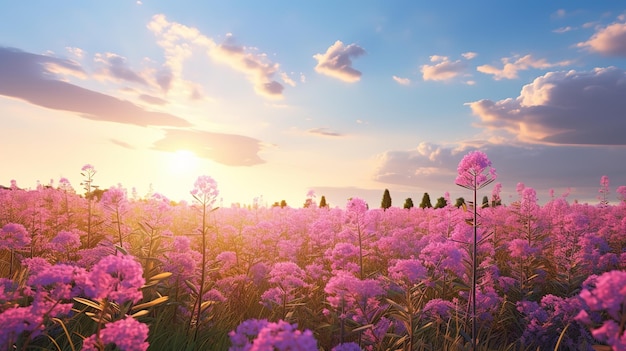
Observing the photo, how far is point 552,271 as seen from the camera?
10438 mm

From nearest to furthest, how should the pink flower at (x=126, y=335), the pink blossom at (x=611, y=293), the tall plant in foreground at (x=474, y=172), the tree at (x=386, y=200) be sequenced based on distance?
1. the pink blossom at (x=611, y=293)
2. the pink flower at (x=126, y=335)
3. the tall plant in foreground at (x=474, y=172)
4. the tree at (x=386, y=200)

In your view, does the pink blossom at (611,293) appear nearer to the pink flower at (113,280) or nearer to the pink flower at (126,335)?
the pink flower at (126,335)

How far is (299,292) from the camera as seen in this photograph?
7.19 meters

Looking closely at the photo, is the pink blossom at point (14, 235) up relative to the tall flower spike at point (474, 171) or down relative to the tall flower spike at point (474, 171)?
down

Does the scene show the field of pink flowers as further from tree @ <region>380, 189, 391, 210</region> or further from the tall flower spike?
tree @ <region>380, 189, 391, 210</region>

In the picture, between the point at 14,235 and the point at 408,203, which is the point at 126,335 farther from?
the point at 408,203

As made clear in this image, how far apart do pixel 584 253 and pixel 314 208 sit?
9.98 m

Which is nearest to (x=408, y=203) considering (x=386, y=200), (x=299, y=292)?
(x=386, y=200)

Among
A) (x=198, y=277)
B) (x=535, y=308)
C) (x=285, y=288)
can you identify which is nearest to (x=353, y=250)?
(x=285, y=288)

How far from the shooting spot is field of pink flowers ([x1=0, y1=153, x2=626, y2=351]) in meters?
2.85

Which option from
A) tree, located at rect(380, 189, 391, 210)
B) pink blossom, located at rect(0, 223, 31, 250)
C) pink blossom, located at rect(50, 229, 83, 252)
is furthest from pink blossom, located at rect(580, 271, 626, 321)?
tree, located at rect(380, 189, 391, 210)

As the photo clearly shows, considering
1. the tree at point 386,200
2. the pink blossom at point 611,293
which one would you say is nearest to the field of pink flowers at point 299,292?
the pink blossom at point 611,293

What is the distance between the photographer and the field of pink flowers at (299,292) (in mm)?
2850

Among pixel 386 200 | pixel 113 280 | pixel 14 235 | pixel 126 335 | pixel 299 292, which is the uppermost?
pixel 386 200
